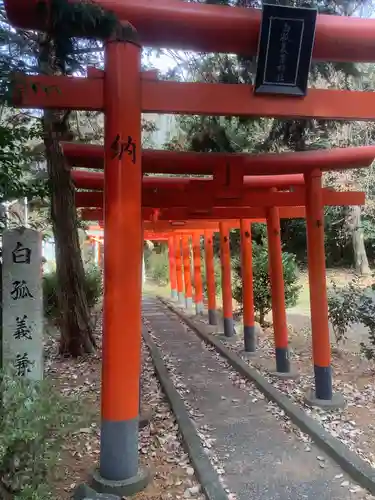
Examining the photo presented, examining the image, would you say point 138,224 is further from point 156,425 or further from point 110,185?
point 156,425

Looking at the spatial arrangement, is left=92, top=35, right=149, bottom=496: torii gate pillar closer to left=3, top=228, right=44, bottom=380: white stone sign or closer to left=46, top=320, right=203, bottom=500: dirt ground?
left=46, top=320, right=203, bottom=500: dirt ground

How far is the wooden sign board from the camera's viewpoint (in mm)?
3727

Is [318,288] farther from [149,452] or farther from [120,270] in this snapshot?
[120,270]

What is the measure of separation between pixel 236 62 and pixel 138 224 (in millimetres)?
3958

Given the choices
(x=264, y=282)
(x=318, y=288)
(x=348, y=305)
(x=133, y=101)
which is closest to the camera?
(x=133, y=101)

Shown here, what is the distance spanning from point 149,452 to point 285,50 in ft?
12.4

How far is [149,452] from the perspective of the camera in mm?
4691

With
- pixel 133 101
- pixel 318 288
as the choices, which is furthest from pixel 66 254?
pixel 133 101

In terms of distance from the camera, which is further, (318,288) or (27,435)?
(318,288)

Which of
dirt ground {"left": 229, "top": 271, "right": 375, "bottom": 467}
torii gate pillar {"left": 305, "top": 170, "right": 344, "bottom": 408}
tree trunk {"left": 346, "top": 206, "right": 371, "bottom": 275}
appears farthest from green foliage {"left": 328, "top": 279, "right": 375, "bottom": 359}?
tree trunk {"left": 346, "top": 206, "right": 371, "bottom": 275}

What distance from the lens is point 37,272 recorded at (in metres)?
3.53

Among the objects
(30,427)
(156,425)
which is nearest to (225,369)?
(156,425)

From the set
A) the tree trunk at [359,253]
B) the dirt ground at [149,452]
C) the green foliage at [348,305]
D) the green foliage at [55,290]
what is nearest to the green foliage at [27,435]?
the dirt ground at [149,452]

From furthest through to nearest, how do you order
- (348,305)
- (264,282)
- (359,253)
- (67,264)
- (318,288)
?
1. (359,253)
2. (264,282)
3. (348,305)
4. (67,264)
5. (318,288)
